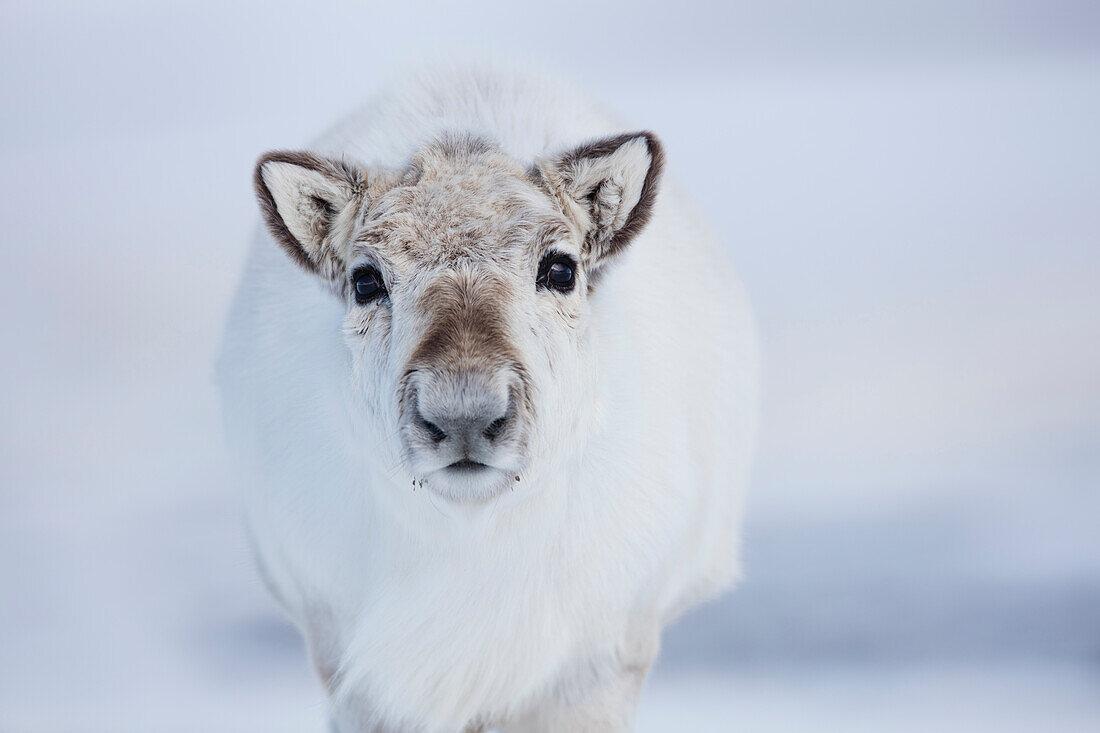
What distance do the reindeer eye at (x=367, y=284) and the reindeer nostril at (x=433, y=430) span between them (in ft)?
1.50

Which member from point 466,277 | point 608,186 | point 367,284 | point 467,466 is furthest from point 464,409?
point 608,186

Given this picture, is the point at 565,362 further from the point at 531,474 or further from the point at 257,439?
the point at 257,439

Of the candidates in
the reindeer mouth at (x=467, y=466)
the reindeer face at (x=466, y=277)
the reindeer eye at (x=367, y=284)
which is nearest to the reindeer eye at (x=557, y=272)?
the reindeer face at (x=466, y=277)

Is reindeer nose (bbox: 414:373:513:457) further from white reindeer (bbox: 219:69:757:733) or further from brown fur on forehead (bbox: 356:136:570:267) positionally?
brown fur on forehead (bbox: 356:136:570:267)

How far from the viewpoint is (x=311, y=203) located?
3.22 metres

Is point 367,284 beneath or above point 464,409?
above

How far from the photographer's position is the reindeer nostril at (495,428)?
2770 mm

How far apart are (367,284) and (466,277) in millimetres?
294

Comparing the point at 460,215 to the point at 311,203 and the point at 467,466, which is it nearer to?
the point at 311,203

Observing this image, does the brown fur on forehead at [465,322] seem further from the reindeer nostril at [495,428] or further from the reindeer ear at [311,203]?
the reindeer ear at [311,203]

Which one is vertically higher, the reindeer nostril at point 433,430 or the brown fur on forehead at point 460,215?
the brown fur on forehead at point 460,215

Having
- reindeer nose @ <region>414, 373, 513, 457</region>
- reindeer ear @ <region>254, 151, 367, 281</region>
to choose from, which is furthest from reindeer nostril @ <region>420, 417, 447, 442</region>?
reindeer ear @ <region>254, 151, 367, 281</region>

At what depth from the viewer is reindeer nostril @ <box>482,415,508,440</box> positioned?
9.09 ft

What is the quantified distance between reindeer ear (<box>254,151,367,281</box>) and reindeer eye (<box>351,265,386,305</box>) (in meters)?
0.14
